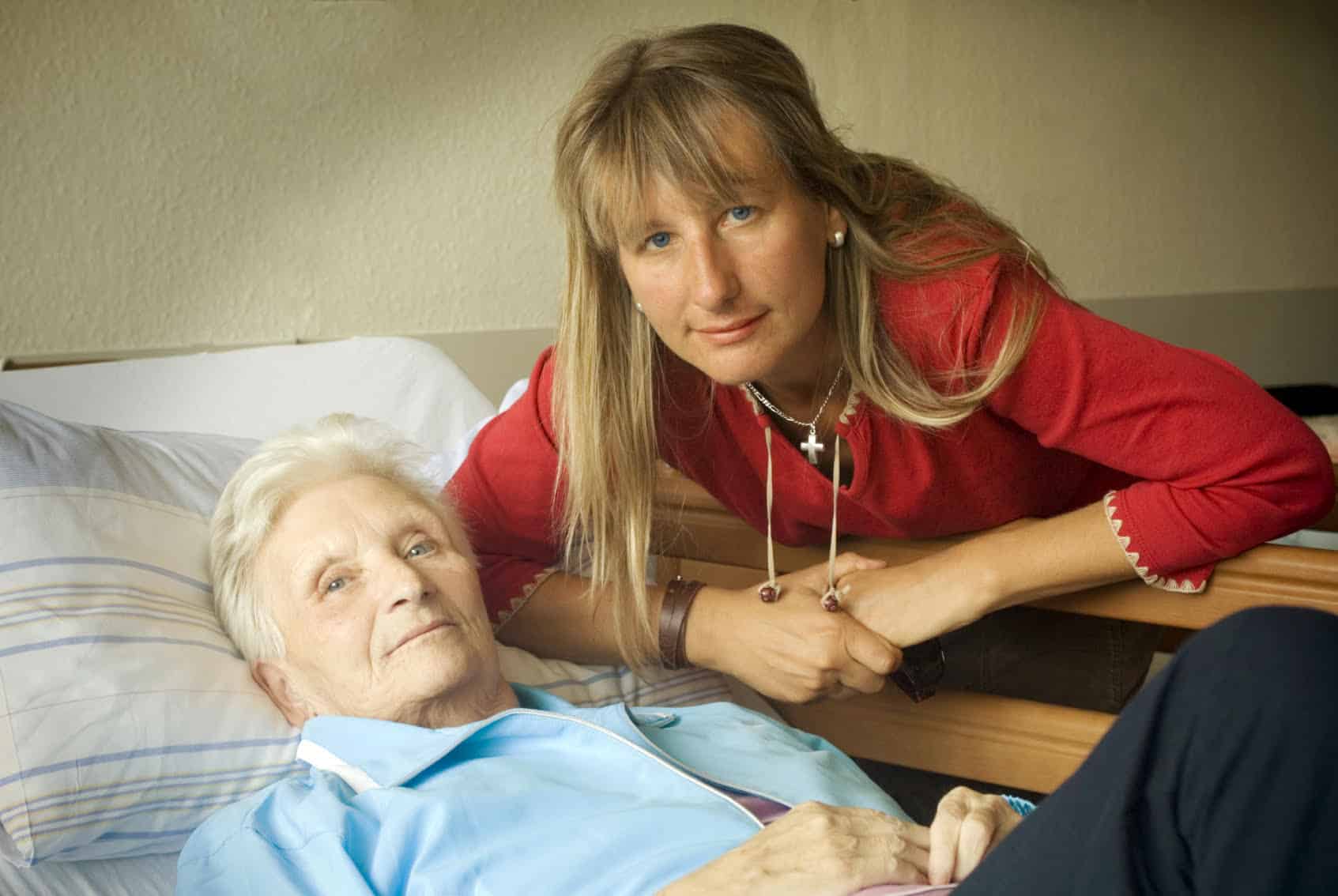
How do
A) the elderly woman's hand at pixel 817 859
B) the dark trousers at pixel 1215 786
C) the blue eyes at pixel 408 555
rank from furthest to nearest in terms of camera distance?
the blue eyes at pixel 408 555 < the elderly woman's hand at pixel 817 859 < the dark trousers at pixel 1215 786

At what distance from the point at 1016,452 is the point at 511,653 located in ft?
2.18

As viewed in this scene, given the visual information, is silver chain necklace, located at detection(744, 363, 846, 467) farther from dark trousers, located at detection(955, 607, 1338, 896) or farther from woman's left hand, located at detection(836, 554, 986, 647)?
dark trousers, located at detection(955, 607, 1338, 896)

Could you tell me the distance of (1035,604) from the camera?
5.11ft

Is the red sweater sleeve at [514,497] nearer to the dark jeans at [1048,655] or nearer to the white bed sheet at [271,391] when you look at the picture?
the white bed sheet at [271,391]

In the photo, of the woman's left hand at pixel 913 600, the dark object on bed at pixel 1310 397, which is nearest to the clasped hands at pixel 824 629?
the woman's left hand at pixel 913 600

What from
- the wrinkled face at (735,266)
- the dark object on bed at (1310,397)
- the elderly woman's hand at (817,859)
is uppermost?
the wrinkled face at (735,266)

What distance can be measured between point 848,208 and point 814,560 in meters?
0.50

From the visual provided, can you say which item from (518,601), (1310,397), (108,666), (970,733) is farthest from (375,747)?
(1310,397)

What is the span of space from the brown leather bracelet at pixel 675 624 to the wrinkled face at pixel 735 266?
0.37 m

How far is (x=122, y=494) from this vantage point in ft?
4.75

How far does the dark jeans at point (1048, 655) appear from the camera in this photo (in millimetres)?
1654

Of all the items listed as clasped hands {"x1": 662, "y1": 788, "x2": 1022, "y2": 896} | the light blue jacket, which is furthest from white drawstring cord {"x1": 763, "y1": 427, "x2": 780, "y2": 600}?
clasped hands {"x1": 662, "y1": 788, "x2": 1022, "y2": 896}

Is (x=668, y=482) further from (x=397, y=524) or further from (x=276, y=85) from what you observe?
(x=276, y=85)

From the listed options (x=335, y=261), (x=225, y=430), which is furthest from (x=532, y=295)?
(x=225, y=430)
